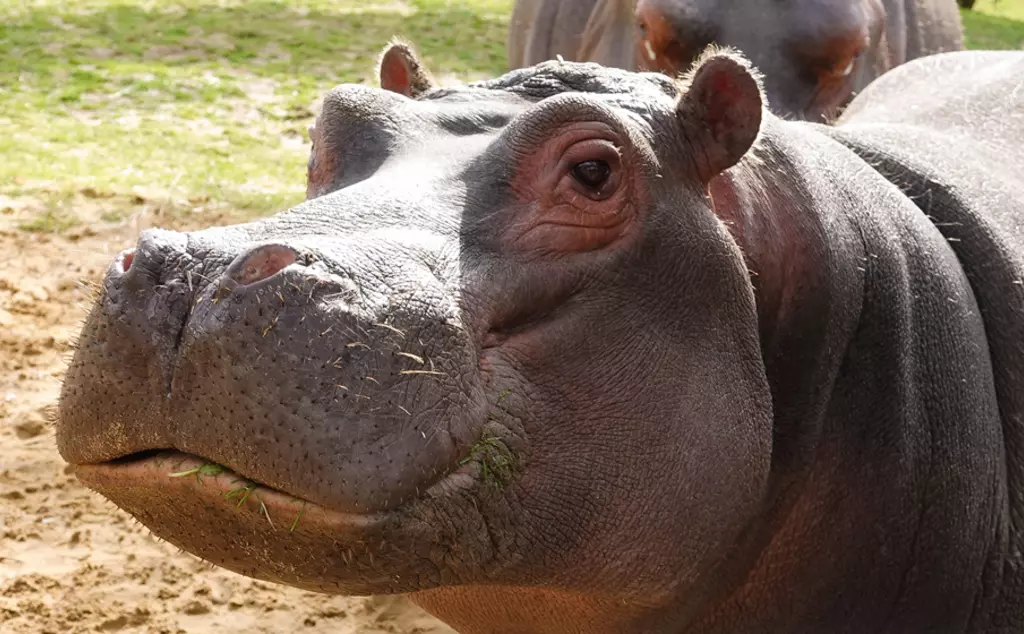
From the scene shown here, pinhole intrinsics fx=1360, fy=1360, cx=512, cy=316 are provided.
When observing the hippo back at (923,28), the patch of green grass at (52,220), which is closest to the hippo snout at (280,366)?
the hippo back at (923,28)

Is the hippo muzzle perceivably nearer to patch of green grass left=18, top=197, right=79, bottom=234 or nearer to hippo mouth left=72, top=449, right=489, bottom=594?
hippo mouth left=72, top=449, right=489, bottom=594

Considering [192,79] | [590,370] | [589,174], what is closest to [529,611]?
[590,370]

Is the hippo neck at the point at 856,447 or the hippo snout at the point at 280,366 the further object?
the hippo neck at the point at 856,447

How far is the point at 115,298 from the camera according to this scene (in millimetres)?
1960

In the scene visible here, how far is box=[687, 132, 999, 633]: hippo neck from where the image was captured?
2.54 metres

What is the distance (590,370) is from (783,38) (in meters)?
3.27

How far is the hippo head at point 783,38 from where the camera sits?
514cm

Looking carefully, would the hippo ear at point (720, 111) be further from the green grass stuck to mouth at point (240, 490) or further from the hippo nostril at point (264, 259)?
the green grass stuck to mouth at point (240, 490)

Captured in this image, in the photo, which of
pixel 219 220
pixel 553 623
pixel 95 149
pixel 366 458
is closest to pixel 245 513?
pixel 366 458

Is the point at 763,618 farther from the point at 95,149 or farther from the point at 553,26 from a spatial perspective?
the point at 95,149

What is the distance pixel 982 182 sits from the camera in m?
3.07

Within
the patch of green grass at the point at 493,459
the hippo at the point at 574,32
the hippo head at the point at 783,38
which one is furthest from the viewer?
the hippo at the point at 574,32

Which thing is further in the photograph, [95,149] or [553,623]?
[95,149]

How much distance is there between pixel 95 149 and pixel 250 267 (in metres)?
7.35
